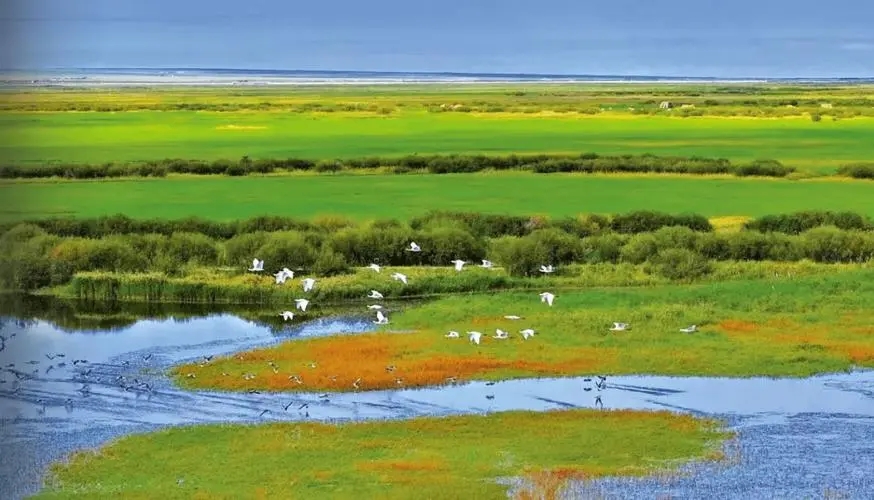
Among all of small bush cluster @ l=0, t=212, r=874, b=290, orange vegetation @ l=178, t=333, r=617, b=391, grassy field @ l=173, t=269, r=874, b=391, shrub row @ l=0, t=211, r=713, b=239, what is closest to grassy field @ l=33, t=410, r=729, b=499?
orange vegetation @ l=178, t=333, r=617, b=391

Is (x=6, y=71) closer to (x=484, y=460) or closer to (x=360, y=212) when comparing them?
(x=484, y=460)

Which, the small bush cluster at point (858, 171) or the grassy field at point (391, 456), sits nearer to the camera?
the grassy field at point (391, 456)

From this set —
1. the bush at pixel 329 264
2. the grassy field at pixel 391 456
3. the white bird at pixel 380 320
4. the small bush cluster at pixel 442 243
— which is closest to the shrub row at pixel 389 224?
the small bush cluster at pixel 442 243

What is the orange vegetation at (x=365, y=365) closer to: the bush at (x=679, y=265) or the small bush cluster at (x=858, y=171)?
the bush at (x=679, y=265)

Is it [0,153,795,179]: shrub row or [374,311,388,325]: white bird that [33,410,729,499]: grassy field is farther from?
[0,153,795,179]: shrub row

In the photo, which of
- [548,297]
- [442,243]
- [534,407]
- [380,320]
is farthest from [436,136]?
[534,407]

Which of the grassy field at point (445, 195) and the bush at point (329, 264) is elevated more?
the grassy field at point (445, 195)
